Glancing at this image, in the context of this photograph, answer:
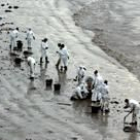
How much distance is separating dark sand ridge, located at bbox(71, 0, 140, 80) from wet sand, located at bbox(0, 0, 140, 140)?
95 centimetres

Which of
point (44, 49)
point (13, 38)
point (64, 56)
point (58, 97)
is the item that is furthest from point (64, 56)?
point (13, 38)

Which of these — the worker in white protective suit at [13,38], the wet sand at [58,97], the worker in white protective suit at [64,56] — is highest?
the worker in white protective suit at [13,38]

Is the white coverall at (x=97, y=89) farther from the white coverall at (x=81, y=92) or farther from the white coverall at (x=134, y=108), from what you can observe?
the white coverall at (x=134, y=108)

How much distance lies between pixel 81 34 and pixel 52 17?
6570 millimetres

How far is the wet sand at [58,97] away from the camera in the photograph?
73.2ft

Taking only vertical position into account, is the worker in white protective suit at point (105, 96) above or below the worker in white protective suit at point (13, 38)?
below

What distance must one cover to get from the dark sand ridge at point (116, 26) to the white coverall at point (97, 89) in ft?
20.8

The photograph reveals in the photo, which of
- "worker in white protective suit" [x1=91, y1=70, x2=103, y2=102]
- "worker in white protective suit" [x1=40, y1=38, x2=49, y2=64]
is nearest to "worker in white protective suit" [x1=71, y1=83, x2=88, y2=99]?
"worker in white protective suit" [x1=91, y1=70, x2=103, y2=102]

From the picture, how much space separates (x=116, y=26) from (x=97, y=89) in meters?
20.4

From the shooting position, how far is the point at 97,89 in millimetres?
24688

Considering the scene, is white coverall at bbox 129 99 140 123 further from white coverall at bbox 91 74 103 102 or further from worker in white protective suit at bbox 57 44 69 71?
worker in white protective suit at bbox 57 44 69 71

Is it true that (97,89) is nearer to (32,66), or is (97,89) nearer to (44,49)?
(32,66)

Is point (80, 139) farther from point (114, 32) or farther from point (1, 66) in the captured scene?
point (114, 32)

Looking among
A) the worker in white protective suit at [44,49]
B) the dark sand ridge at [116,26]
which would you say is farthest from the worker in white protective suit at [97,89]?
the worker in white protective suit at [44,49]
